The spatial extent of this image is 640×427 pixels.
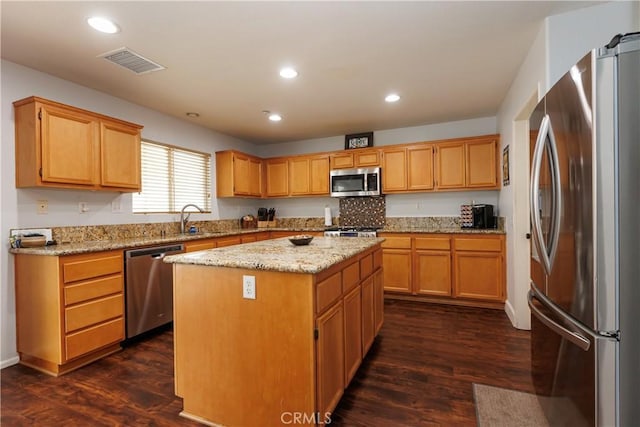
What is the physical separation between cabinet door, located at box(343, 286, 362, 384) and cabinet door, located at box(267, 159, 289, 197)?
131 inches

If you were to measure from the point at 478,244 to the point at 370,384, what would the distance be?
2410mm

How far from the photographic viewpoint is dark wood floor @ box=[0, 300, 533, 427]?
177cm

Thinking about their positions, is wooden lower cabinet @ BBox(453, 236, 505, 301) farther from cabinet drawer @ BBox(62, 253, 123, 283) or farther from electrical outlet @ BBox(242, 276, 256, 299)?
cabinet drawer @ BBox(62, 253, 123, 283)

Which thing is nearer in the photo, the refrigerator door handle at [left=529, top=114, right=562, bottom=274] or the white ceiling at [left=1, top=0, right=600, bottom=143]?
the refrigerator door handle at [left=529, top=114, right=562, bottom=274]

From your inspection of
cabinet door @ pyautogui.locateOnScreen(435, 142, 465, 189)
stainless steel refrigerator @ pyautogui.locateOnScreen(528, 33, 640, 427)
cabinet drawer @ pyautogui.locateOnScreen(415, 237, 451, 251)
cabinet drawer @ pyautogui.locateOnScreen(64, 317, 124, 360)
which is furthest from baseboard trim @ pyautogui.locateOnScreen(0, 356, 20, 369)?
cabinet door @ pyautogui.locateOnScreen(435, 142, 465, 189)

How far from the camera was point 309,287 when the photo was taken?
1.47 metres

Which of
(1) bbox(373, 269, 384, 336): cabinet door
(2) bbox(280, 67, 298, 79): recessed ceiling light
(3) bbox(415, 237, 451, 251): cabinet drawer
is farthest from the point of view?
(3) bbox(415, 237, 451, 251): cabinet drawer

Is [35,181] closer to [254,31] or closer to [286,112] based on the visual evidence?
[254,31]

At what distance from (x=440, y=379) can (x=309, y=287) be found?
1353 millimetres

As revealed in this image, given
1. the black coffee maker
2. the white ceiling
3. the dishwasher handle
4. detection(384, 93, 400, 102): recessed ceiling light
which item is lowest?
the dishwasher handle

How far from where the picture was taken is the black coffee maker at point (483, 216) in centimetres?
394

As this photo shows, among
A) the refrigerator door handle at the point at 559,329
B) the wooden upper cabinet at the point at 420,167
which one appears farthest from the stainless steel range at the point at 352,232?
the refrigerator door handle at the point at 559,329

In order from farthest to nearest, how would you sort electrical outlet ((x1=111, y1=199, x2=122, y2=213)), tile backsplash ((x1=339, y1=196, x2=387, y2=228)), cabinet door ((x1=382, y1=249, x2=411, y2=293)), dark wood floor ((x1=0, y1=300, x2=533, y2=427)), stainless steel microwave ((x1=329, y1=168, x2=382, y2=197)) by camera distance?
tile backsplash ((x1=339, y1=196, x2=387, y2=228)), stainless steel microwave ((x1=329, y1=168, x2=382, y2=197)), cabinet door ((x1=382, y1=249, x2=411, y2=293)), electrical outlet ((x1=111, y1=199, x2=122, y2=213)), dark wood floor ((x1=0, y1=300, x2=533, y2=427))

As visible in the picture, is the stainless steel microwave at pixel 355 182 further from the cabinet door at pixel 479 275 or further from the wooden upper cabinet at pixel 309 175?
the cabinet door at pixel 479 275
